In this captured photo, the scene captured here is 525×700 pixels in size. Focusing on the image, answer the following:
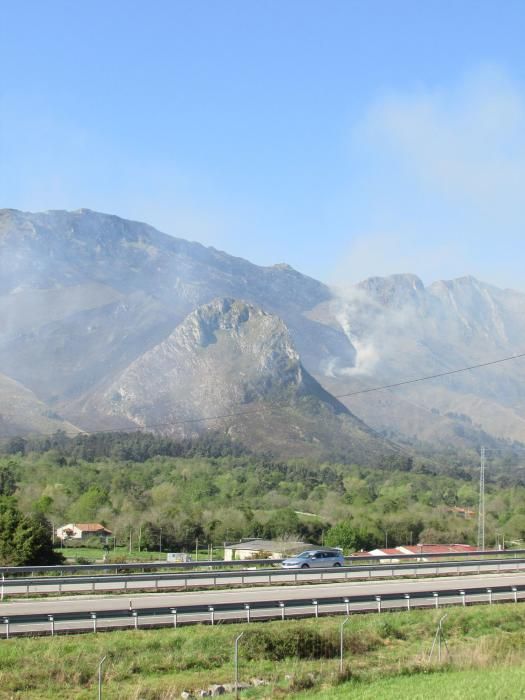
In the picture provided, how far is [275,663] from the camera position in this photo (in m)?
33.4

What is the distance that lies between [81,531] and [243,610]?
89298 mm

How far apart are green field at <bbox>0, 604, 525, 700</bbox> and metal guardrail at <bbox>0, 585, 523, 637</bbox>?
0.85 meters

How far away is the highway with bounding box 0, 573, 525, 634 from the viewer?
35344 millimetres

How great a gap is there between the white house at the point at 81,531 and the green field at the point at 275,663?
8780 cm

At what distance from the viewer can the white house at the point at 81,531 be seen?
123162mm

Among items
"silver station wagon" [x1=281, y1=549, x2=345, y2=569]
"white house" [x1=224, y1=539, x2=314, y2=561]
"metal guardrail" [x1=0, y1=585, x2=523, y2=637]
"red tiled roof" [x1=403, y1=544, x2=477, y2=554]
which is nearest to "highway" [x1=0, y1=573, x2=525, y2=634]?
"metal guardrail" [x1=0, y1=585, x2=523, y2=637]

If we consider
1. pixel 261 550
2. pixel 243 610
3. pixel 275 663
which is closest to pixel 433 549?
pixel 261 550

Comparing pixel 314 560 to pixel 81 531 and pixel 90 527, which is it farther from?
pixel 90 527

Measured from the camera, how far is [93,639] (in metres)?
33.7

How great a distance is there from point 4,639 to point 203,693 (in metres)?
Answer: 7.94

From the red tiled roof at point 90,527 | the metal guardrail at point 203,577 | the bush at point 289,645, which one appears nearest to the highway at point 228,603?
the metal guardrail at point 203,577

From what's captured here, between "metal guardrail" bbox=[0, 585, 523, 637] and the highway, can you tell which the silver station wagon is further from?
"metal guardrail" bbox=[0, 585, 523, 637]

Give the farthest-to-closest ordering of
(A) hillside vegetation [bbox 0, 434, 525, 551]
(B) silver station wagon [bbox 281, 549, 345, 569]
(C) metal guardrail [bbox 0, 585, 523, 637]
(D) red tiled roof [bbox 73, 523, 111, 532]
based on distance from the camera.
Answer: (D) red tiled roof [bbox 73, 523, 111, 532] → (A) hillside vegetation [bbox 0, 434, 525, 551] → (B) silver station wagon [bbox 281, 549, 345, 569] → (C) metal guardrail [bbox 0, 585, 523, 637]

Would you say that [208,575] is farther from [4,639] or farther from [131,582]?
[4,639]
